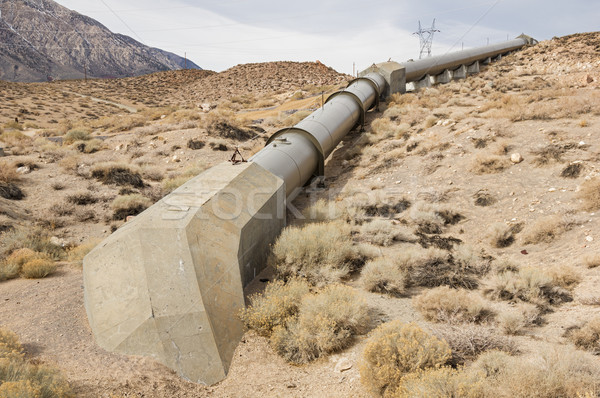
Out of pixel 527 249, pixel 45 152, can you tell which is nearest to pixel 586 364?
pixel 527 249

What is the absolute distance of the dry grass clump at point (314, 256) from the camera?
734cm

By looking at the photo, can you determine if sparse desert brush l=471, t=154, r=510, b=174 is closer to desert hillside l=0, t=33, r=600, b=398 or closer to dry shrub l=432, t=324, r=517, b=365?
desert hillside l=0, t=33, r=600, b=398

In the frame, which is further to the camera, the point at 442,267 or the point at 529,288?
the point at 442,267

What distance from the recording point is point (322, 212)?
34.7 ft

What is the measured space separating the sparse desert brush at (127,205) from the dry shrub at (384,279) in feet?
26.9

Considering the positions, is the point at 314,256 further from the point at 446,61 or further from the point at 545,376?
the point at 446,61

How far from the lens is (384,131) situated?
17.3m

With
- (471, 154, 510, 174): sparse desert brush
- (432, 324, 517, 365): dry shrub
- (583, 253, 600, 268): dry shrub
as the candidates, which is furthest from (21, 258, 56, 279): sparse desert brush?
(471, 154, 510, 174): sparse desert brush

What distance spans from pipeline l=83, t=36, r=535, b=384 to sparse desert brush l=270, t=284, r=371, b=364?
835 mm

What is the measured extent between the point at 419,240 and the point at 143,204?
8945mm

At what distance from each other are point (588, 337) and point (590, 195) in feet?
17.3

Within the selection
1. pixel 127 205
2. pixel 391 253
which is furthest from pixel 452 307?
pixel 127 205

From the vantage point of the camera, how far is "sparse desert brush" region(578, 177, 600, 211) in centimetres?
829

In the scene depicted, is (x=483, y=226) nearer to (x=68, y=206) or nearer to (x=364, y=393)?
Result: (x=364, y=393)
